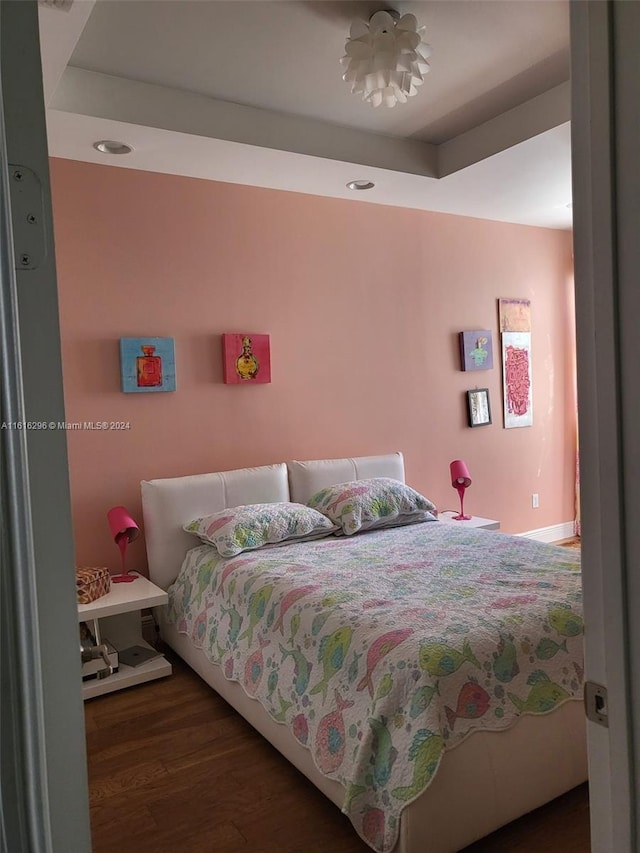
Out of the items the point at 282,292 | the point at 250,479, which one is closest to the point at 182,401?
the point at 250,479

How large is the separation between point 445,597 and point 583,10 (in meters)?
1.87

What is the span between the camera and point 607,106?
74 cm

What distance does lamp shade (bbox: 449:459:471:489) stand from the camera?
421 centimetres

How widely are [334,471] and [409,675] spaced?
2076 millimetres

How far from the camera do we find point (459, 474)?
165 inches

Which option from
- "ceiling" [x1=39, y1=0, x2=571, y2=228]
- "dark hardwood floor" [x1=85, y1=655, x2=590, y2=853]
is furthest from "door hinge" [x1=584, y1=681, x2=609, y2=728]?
"ceiling" [x1=39, y1=0, x2=571, y2=228]

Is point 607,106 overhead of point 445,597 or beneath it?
overhead

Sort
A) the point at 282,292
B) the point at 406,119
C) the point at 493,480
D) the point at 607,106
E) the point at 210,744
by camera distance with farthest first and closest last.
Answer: the point at 493,480 → the point at 282,292 → the point at 406,119 → the point at 210,744 → the point at 607,106

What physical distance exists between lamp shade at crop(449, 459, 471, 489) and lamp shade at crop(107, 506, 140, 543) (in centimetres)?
207

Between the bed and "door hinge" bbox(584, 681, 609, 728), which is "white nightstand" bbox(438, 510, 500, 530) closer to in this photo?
the bed

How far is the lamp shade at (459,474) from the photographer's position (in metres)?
4.21

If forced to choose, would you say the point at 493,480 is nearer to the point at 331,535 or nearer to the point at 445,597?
the point at 331,535

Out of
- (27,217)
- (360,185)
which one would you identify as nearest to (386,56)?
(360,185)

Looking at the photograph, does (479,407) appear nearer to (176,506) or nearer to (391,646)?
(176,506)
